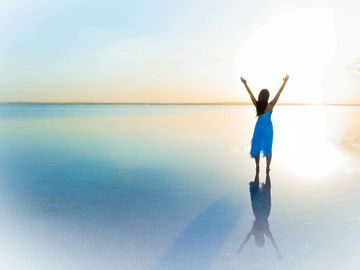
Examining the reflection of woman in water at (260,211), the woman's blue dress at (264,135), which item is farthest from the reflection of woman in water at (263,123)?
the reflection of woman in water at (260,211)

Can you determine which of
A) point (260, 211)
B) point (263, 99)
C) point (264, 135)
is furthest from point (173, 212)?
point (263, 99)

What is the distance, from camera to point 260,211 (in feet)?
19.1

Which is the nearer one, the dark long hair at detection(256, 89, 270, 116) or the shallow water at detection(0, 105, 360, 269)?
the shallow water at detection(0, 105, 360, 269)

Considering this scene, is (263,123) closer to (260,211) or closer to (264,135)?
(264,135)

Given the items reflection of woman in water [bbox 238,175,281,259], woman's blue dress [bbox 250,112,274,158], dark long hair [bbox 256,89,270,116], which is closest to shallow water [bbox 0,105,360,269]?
reflection of woman in water [bbox 238,175,281,259]

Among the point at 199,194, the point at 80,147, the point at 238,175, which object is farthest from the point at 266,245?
the point at 80,147

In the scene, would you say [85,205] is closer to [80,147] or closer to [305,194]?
[305,194]

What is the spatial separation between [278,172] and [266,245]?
437 centimetres

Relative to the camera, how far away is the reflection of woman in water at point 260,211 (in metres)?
4.77

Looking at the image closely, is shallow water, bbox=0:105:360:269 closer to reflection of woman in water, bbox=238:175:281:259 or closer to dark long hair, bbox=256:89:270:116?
reflection of woman in water, bbox=238:175:281:259

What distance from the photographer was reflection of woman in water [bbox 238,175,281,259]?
477 centimetres

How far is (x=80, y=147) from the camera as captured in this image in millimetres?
12789

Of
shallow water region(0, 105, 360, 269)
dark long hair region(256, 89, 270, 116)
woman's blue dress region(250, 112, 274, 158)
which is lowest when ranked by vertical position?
shallow water region(0, 105, 360, 269)

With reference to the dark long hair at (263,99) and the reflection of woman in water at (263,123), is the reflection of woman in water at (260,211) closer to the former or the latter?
the reflection of woman in water at (263,123)
